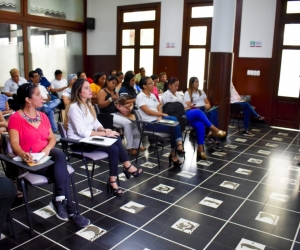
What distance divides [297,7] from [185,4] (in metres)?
2.72

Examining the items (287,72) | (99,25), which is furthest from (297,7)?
(99,25)

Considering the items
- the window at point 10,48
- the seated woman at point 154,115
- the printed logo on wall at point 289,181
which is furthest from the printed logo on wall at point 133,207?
the window at point 10,48

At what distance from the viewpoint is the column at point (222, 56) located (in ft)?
17.7

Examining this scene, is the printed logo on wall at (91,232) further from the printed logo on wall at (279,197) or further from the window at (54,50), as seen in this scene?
the window at (54,50)

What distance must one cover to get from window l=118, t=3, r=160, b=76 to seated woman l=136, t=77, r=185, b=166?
15.2 feet

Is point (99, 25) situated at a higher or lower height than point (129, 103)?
higher

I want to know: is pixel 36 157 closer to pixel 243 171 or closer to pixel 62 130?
pixel 62 130

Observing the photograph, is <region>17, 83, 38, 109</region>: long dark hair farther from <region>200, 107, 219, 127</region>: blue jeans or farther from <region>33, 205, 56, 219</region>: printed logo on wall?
<region>200, 107, 219, 127</region>: blue jeans

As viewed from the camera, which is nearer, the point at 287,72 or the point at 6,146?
the point at 6,146

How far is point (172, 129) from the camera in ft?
14.0

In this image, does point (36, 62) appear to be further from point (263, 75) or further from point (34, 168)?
point (34, 168)

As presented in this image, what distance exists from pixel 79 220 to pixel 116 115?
2206mm

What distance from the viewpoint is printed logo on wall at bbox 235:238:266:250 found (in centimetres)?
242

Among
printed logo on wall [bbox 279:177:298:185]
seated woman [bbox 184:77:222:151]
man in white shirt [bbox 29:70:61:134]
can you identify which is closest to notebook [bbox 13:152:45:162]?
printed logo on wall [bbox 279:177:298:185]
